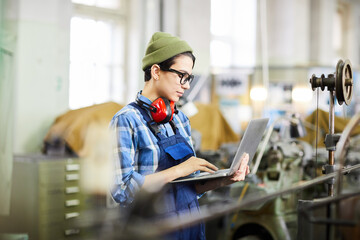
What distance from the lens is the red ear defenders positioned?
191 cm

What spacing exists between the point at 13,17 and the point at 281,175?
11.0 ft

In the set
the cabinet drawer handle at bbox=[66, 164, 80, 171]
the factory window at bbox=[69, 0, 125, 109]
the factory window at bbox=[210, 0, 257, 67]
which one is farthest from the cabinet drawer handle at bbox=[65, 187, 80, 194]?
the factory window at bbox=[210, 0, 257, 67]

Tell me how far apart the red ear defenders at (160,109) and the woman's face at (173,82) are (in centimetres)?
3

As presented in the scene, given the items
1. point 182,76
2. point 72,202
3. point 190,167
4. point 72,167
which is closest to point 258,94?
point 72,167

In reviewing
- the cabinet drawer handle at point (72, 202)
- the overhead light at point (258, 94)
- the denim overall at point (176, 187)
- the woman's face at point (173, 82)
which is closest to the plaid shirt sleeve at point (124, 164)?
the denim overall at point (176, 187)

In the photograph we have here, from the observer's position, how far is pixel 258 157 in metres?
3.94

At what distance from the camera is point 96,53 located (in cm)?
737

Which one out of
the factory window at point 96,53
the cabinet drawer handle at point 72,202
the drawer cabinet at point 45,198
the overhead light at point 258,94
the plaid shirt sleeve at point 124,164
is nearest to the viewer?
the plaid shirt sleeve at point 124,164

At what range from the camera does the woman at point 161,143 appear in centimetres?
181

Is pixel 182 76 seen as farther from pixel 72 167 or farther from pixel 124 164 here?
pixel 72 167

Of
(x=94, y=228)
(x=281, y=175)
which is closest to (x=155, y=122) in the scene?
(x=94, y=228)

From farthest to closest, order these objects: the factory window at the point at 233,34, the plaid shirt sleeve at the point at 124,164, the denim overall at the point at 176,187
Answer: the factory window at the point at 233,34
the denim overall at the point at 176,187
the plaid shirt sleeve at the point at 124,164

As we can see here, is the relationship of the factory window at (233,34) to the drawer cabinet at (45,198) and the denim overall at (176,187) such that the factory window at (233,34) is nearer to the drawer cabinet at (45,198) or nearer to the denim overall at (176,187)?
the drawer cabinet at (45,198)

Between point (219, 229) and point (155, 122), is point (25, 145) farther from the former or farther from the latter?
point (155, 122)
